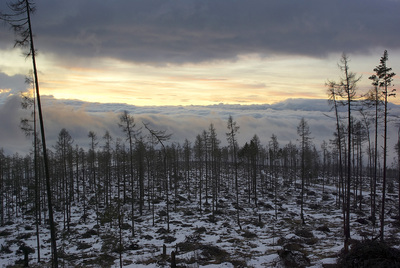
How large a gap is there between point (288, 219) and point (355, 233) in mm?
12007

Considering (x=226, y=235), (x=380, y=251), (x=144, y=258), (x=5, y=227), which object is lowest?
(x=5, y=227)

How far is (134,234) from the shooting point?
29.0 metres

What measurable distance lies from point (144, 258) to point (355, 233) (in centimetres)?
2137

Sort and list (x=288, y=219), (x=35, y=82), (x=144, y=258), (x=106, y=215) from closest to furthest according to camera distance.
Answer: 1. (x=35, y=82)
2. (x=106, y=215)
3. (x=144, y=258)
4. (x=288, y=219)

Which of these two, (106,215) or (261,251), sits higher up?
(106,215)

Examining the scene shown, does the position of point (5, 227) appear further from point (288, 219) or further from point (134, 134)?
point (288, 219)

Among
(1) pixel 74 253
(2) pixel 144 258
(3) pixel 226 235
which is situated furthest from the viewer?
(3) pixel 226 235

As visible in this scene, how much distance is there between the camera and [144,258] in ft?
65.4

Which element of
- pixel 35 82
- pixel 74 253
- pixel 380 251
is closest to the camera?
pixel 380 251

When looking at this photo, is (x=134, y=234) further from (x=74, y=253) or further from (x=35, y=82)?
(x=35, y=82)

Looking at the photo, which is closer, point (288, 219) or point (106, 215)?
point (106, 215)

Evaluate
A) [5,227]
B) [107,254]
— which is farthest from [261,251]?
[5,227]

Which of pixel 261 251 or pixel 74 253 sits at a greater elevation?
pixel 261 251

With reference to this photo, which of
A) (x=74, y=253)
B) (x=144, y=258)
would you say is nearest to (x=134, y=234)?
(x=74, y=253)
